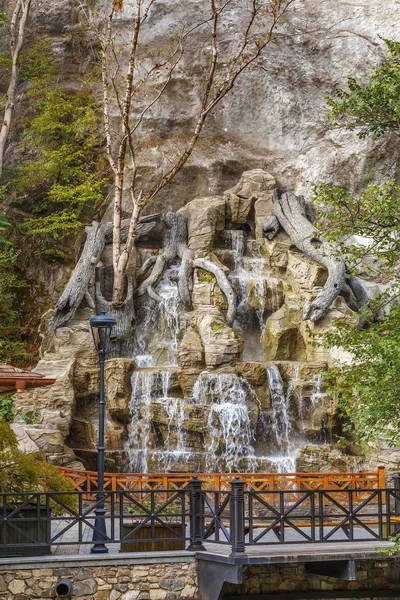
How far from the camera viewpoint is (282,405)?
23.8 meters

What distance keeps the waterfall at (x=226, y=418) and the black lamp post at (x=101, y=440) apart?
7792mm

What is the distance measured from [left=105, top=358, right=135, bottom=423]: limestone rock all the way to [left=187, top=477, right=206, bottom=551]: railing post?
9468 millimetres

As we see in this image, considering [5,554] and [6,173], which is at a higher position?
[6,173]

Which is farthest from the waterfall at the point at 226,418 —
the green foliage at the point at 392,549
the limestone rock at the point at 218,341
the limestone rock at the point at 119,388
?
the green foliage at the point at 392,549

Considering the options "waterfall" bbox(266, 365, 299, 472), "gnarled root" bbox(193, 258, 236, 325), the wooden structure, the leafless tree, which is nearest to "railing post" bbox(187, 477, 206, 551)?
the wooden structure

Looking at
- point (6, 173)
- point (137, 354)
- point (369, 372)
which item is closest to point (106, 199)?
point (6, 173)

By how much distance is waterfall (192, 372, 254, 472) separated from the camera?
73.3ft

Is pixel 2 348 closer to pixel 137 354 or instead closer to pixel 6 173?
pixel 137 354

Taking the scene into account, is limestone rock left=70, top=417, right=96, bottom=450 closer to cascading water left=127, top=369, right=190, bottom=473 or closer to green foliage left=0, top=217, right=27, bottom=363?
cascading water left=127, top=369, right=190, bottom=473

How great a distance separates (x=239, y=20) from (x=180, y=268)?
A: 13.2m

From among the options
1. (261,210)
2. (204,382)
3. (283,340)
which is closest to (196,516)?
(204,382)

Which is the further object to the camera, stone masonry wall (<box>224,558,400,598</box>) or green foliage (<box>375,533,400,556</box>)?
stone masonry wall (<box>224,558,400,598</box>)

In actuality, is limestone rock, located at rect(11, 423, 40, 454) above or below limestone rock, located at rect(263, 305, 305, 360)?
below

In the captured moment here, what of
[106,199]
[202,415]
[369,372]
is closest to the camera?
[369,372]
